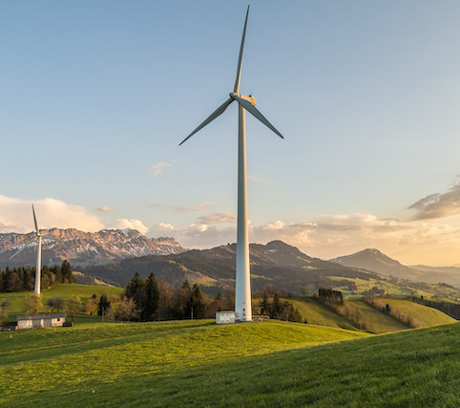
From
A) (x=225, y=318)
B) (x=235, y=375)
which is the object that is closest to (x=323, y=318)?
(x=225, y=318)

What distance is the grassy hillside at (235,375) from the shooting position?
13188 mm

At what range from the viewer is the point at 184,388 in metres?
21.6

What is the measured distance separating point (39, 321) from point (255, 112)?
254ft

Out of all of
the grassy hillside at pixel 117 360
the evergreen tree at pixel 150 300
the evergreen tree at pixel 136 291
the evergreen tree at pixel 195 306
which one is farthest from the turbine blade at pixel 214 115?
the evergreen tree at pixel 136 291

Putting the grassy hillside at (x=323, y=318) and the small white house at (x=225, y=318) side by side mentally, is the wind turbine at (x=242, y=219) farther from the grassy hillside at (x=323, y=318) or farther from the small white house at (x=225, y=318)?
the grassy hillside at (x=323, y=318)

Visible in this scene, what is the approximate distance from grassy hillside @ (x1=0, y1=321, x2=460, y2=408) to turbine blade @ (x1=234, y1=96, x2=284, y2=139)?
3265cm

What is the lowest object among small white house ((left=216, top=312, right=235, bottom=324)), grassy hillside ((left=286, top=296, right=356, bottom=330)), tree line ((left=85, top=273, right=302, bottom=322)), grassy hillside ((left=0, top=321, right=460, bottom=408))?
grassy hillside ((left=286, top=296, right=356, bottom=330))

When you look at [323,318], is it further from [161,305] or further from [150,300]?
Result: [150,300]

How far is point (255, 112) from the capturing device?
209ft

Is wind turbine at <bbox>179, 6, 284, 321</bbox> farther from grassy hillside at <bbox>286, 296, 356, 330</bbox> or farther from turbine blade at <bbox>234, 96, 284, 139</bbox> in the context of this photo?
grassy hillside at <bbox>286, 296, 356, 330</bbox>

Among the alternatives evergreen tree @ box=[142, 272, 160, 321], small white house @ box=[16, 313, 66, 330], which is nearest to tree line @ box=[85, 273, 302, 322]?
evergreen tree @ box=[142, 272, 160, 321]

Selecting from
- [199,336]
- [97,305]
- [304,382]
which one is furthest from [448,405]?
[97,305]

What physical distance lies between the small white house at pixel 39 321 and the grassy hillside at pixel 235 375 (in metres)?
47.6

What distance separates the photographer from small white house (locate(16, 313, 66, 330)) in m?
91.8
